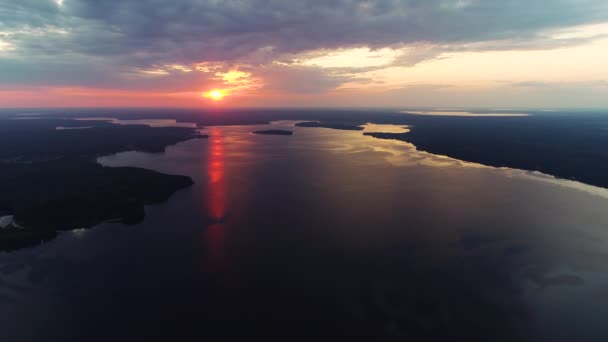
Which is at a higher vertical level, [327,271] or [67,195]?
[67,195]

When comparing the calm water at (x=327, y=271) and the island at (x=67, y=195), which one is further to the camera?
the island at (x=67, y=195)

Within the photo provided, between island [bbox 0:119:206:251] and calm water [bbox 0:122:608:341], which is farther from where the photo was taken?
island [bbox 0:119:206:251]

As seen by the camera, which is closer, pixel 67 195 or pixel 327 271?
pixel 327 271

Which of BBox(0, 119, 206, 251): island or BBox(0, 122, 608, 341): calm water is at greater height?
BBox(0, 119, 206, 251): island

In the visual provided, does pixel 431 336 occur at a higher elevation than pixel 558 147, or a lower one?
lower

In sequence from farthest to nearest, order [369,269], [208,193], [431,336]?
[208,193] < [369,269] < [431,336]

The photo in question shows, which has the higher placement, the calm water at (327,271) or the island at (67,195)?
the island at (67,195)

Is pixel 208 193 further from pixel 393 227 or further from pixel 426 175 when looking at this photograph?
pixel 426 175

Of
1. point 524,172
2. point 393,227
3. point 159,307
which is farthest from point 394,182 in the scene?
point 159,307
